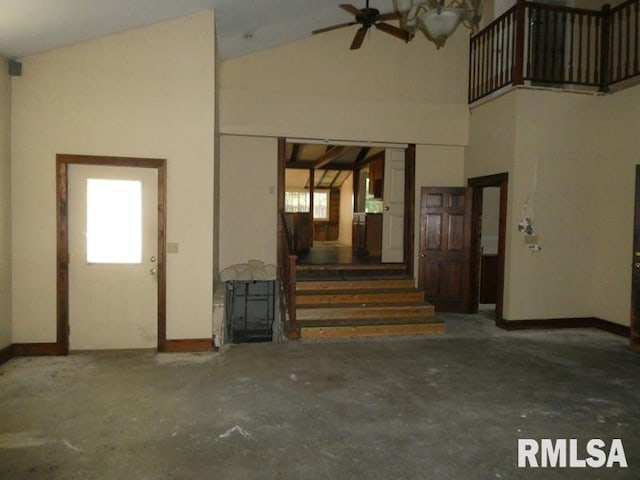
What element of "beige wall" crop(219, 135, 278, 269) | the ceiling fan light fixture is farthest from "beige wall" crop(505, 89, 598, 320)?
"beige wall" crop(219, 135, 278, 269)

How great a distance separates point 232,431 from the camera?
287 centimetres

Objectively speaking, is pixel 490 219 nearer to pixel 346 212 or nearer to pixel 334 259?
pixel 334 259

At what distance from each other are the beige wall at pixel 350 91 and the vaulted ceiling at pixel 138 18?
516 millimetres

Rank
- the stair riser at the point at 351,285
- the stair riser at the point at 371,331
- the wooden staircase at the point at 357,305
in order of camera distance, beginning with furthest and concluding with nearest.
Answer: the stair riser at the point at 351,285
the wooden staircase at the point at 357,305
the stair riser at the point at 371,331

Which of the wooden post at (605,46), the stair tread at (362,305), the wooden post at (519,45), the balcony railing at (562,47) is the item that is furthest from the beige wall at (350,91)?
the stair tread at (362,305)

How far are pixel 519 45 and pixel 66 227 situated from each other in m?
6.11

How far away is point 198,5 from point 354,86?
9.76ft

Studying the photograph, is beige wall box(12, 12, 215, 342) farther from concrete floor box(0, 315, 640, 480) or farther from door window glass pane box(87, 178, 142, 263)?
concrete floor box(0, 315, 640, 480)

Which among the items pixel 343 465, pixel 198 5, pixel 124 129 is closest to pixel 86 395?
pixel 343 465

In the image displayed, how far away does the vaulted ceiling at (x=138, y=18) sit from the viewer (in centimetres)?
350

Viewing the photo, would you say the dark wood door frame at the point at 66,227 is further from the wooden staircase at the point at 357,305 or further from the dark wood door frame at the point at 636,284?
the dark wood door frame at the point at 636,284

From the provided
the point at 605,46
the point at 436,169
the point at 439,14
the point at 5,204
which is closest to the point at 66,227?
the point at 5,204

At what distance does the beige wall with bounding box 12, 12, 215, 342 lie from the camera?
4215mm

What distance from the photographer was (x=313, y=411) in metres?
3.19
